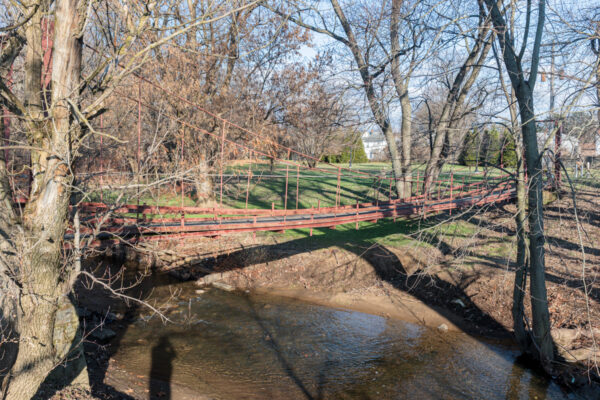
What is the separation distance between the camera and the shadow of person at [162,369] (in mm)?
6957

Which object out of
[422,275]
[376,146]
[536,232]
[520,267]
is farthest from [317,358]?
[376,146]

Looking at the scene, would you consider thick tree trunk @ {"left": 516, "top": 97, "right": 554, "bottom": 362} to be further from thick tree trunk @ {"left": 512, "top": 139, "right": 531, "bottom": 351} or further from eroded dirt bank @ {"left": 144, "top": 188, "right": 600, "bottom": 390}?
eroded dirt bank @ {"left": 144, "top": 188, "right": 600, "bottom": 390}

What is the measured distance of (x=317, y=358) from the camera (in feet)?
27.7

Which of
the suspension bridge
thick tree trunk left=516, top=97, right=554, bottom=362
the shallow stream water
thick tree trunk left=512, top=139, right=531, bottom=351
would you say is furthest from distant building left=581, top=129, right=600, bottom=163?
the shallow stream water

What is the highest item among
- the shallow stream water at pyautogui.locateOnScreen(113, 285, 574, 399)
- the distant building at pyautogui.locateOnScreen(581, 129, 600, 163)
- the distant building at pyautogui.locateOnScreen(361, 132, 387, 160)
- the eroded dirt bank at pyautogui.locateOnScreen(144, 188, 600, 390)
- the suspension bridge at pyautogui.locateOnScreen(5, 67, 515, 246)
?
the distant building at pyautogui.locateOnScreen(361, 132, 387, 160)

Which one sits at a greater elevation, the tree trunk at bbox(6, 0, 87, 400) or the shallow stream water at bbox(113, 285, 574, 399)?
the tree trunk at bbox(6, 0, 87, 400)

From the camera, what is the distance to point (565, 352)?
800cm

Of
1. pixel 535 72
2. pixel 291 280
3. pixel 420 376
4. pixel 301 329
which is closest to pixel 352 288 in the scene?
pixel 291 280

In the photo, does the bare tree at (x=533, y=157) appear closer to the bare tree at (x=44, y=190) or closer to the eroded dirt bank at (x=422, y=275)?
the eroded dirt bank at (x=422, y=275)

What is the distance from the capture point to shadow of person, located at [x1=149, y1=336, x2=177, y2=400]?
6.96m

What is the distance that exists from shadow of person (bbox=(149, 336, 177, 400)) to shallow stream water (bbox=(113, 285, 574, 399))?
2 cm

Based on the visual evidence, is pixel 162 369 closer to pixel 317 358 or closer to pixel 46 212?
pixel 317 358

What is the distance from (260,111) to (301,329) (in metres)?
9.01

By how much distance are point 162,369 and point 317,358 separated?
9.38ft
